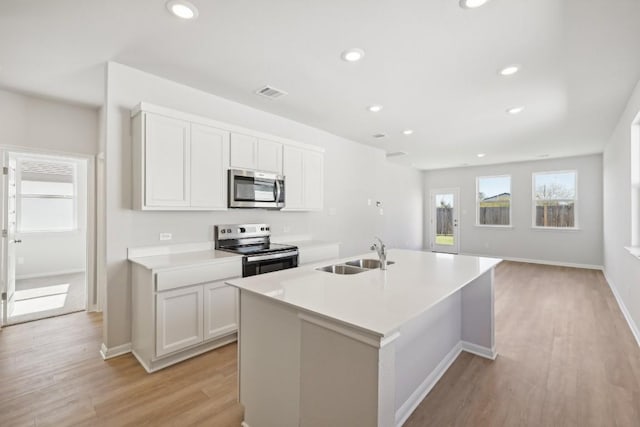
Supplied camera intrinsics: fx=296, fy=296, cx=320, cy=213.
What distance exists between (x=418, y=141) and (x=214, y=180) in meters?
3.92

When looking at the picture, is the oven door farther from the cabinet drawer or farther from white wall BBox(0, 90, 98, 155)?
white wall BBox(0, 90, 98, 155)

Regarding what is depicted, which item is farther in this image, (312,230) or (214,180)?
(312,230)

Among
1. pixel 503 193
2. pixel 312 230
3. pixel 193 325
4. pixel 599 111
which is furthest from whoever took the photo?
pixel 503 193

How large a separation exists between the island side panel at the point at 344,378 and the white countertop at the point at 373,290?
0.28ft

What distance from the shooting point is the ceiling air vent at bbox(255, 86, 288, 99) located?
10.5ft

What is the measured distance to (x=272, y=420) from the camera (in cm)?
163

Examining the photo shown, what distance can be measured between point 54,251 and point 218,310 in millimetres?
5049

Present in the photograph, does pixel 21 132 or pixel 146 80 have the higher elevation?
pixel 146 80

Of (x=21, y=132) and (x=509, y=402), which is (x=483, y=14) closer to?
(x=509, y=402)

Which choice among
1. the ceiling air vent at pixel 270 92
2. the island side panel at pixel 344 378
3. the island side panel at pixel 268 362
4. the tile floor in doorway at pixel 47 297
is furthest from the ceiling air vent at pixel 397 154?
the tile floor in doorway at pixel 47 297

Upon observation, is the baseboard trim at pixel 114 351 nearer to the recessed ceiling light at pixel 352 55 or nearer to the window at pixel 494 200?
the recessed ceiling light at pixel 352 55

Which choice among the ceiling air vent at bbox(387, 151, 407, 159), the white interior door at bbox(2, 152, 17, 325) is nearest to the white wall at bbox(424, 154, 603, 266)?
the ceiling air vent at bbox(387, 151, 407, 159)

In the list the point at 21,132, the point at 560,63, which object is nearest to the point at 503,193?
the point at 560,63

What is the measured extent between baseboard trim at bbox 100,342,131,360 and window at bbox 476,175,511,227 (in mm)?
8400
